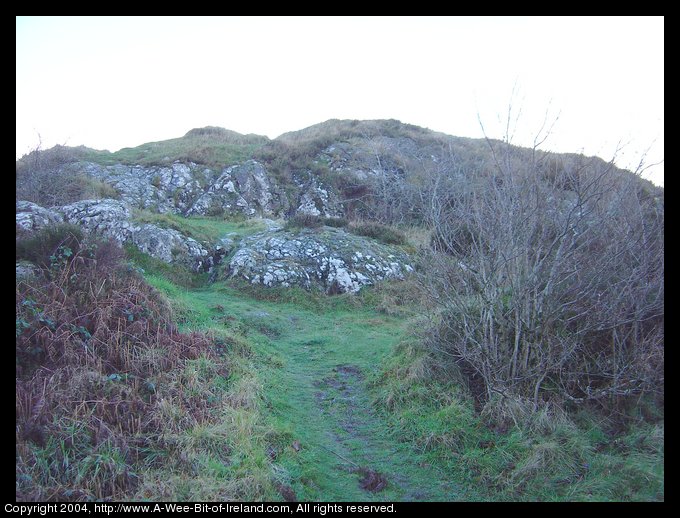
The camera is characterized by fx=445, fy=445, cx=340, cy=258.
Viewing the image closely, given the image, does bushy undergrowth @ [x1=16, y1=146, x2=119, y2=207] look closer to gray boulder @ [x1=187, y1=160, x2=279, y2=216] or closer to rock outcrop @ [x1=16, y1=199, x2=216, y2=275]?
rock outcrop @ [x1=16, y1=199, x2=216, y2=275]

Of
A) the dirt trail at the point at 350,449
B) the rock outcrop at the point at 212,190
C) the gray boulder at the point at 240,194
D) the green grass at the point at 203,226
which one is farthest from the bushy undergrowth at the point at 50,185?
the dirt trail at the point at 350,449

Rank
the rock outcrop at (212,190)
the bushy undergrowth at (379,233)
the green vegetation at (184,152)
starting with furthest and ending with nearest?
1. the green vegetation at (184,152)
2. the rock outcrop at (212,190)
3. the bushy undergrowth at (379,233)

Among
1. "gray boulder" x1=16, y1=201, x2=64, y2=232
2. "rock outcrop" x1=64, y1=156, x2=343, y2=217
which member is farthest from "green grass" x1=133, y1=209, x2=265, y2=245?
"gray boulder" x1=16, y1=201, x2=64, y2=232

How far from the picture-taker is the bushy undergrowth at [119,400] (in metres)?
4.26

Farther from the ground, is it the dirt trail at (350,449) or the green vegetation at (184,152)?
the green vegetation at (184,152)

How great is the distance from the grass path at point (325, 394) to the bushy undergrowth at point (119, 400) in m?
0.52

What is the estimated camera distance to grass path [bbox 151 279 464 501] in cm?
491

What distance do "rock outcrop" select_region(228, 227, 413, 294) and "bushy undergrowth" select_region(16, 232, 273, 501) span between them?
5.33 m

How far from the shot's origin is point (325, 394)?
23.7 feet

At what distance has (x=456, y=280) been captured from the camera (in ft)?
24.2

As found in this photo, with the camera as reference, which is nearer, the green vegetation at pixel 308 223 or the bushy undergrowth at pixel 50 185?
the green vegetation at pixel 308 223

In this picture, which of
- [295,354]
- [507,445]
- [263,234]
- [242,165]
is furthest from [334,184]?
[507,445]

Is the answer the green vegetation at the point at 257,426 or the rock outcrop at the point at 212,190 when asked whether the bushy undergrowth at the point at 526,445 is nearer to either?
the green vegetation at the point at 257,426
